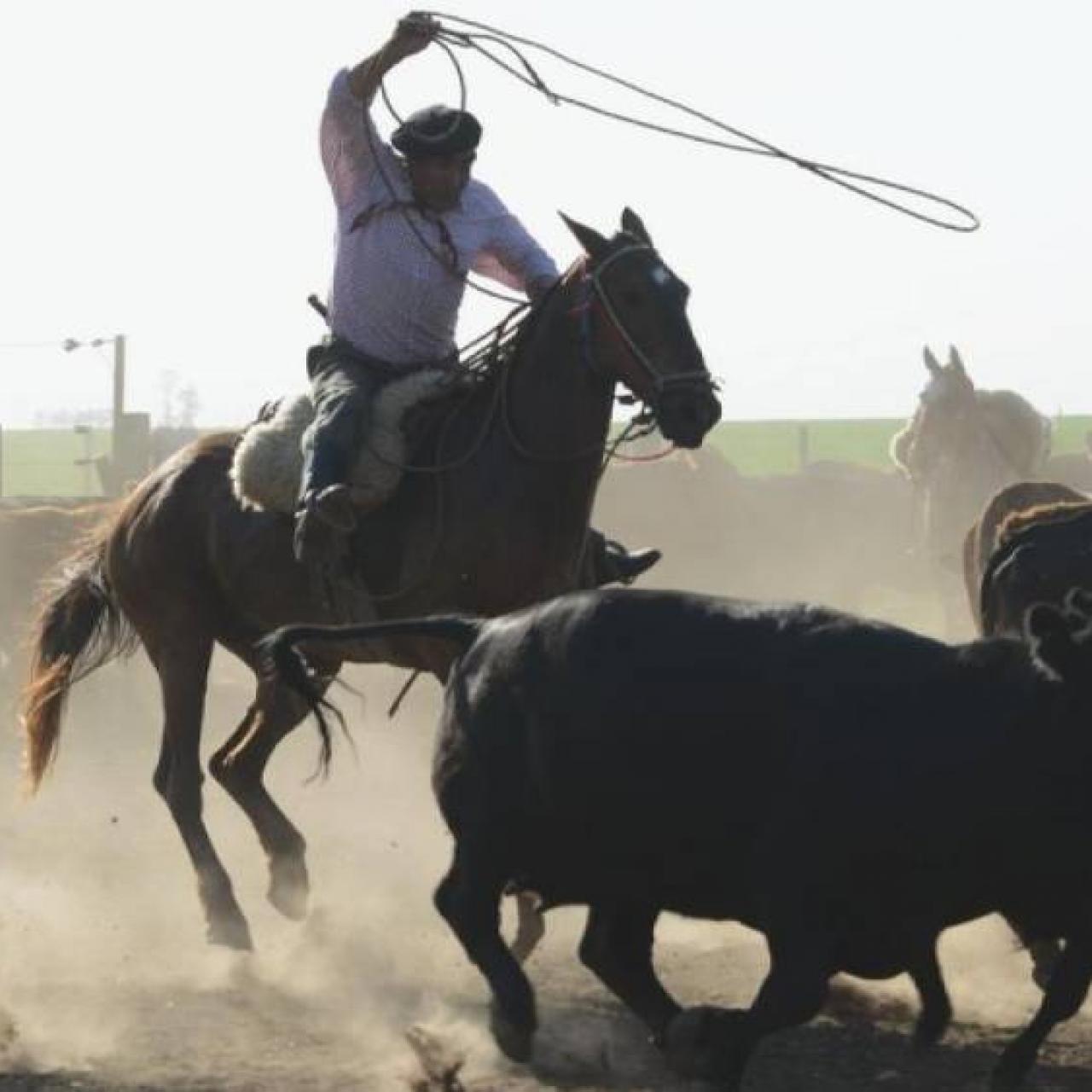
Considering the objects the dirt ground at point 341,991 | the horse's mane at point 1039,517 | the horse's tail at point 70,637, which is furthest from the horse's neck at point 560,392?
the horse's tail at point 70,637

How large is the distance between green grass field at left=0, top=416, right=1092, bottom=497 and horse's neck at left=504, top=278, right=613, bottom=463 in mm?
29220

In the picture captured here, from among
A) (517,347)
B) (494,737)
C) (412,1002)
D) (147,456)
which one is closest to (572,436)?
(517,347)

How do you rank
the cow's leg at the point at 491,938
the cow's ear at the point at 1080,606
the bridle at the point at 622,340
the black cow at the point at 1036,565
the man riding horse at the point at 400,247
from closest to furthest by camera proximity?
1. the cow's ear at the point at 1080,606
2. the cow's leg at the point at 491,938
3. the black cow at the point at 1036,565
4. the bridle at the point at 622,340
5. the man riding horse at the point at 400,247

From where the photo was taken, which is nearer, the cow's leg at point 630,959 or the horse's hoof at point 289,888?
the cow's leg at point 630,959

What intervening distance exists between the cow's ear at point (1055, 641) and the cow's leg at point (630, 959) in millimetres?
1268

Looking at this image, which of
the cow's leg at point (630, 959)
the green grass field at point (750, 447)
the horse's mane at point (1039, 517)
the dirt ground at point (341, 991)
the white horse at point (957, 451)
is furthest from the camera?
the green grass field at point (750, 447)

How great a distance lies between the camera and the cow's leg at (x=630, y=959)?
671 cm

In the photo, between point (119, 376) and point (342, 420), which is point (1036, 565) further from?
point (119, 376)

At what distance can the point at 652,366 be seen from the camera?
8414 millimetres

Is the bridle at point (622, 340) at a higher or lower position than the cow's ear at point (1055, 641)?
higher

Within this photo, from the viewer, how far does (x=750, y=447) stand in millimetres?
61750

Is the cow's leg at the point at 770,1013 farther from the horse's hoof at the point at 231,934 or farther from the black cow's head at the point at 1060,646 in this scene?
the horse's hoof at the point at 231,934

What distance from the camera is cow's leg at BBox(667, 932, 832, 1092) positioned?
5.98m

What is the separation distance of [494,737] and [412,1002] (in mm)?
2111
